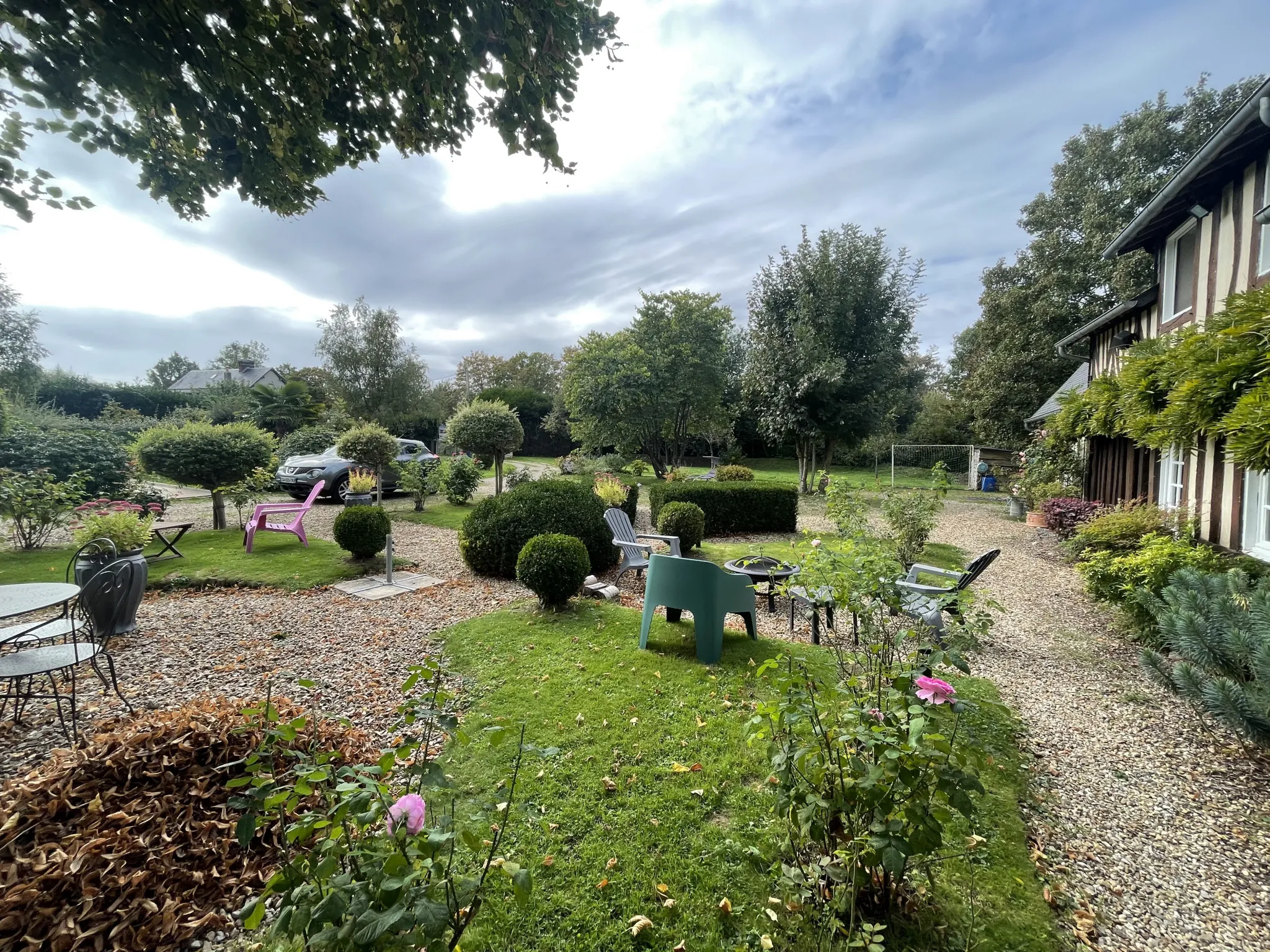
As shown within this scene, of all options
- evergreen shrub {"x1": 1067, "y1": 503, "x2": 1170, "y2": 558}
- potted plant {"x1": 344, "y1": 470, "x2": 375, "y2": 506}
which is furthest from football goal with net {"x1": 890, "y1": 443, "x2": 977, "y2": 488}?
potted plant {"x1": 344, "y1": 470, "x2": 375, "y2": 506}

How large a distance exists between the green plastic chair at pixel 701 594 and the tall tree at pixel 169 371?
54.9 m

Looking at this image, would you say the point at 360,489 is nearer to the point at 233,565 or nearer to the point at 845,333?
the point at 233,565

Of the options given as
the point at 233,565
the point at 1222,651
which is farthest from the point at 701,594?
the point at 233,565

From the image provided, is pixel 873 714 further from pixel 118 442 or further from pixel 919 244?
pixel 919 244

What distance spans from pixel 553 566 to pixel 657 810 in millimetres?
2823

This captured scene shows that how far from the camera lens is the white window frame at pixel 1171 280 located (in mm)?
6969

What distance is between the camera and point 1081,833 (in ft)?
7.77

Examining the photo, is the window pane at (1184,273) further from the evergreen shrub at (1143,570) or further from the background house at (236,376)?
the background house at (236,376)

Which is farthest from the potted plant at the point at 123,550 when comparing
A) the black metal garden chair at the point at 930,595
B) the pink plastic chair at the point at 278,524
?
the black metal garden chair at the point at 930,595

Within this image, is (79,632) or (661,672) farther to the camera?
(79,632)

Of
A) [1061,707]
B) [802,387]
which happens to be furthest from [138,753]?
[802,387]

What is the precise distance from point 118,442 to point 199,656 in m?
10.3

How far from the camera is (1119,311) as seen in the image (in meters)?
8.84

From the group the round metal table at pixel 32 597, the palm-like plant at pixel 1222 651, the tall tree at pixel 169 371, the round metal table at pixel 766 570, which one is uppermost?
the tall tree at pixel 169 371
